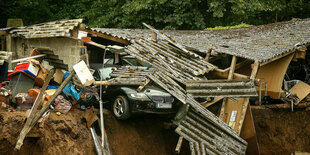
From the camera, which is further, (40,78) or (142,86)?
(40,78)

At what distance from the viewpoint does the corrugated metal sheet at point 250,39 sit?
47.6ft

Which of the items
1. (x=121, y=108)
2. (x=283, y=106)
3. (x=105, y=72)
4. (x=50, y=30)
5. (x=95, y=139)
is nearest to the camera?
(x=95, y=139)

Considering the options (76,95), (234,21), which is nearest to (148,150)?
(76,95)

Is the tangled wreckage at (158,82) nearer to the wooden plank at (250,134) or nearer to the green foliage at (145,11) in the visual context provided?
the wooden plank at (250,134)

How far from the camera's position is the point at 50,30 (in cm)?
1459

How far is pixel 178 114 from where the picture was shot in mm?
12180

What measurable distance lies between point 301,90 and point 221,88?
17.0ft

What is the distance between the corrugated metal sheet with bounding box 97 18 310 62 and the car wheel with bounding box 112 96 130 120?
4.10 m

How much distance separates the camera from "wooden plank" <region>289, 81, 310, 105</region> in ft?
52.2

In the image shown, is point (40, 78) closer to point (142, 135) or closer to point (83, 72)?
point (83, 72)

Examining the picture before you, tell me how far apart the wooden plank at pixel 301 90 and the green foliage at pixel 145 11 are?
794 cm

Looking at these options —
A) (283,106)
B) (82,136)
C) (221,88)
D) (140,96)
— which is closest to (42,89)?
(82,136)

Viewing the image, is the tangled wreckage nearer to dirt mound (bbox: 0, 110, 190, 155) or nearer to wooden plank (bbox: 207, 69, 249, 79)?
wooden plank (bbox: 207, 69, 249, 79)

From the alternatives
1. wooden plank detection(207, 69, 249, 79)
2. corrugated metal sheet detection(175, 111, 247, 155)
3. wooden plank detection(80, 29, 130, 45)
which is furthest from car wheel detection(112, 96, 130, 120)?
wooden plank detection(207, 69, 249, 79)
